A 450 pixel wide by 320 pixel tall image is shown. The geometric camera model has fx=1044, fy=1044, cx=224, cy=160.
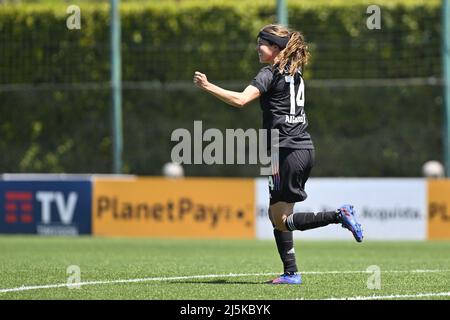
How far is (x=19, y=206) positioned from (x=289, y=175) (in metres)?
10.7

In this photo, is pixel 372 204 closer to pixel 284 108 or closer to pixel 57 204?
pixel 57 204

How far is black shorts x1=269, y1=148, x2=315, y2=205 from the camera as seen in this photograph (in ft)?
27.6

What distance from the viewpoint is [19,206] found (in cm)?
1823

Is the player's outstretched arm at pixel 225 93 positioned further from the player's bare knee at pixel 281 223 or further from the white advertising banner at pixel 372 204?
the white advertising banner at pixel 372 204

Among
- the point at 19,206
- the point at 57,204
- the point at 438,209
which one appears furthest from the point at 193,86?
the point at 438,209

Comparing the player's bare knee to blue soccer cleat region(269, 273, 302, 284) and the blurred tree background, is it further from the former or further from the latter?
the blurred tree background

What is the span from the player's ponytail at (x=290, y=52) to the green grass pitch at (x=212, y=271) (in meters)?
1.77

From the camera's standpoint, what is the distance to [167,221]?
17.8m

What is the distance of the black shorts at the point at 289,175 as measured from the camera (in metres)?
8.41

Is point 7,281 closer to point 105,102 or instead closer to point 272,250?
point 272,250

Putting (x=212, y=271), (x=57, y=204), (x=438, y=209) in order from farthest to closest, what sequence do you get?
(x=57, y=204)
(x=438, y=209)
(x=212, y=271)

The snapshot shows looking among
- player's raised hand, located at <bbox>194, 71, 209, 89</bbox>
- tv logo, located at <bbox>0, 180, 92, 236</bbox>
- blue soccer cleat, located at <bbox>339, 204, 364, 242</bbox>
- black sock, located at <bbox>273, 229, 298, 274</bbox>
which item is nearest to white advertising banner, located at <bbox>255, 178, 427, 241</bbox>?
tv logo, located at <bbox>0, 180, 92, 236</bbox>

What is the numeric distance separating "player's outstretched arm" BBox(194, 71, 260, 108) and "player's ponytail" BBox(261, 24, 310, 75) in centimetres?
47
